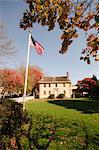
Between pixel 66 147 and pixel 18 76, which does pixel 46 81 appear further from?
pixel 66 147

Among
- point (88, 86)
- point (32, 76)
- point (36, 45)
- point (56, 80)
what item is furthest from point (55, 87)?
point (36, 45)

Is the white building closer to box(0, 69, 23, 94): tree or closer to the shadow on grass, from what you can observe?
box(0, 69, 23, 94): tree

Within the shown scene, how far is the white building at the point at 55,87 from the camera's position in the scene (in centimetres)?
8082

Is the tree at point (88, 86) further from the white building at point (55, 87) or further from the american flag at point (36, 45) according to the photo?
the american flag at point (36, 45)

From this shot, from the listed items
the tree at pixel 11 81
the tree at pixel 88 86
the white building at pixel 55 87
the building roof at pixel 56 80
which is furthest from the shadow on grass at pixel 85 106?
the building roof at pixel 56 80

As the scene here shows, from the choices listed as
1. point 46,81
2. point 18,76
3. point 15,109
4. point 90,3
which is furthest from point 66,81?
point 90,3

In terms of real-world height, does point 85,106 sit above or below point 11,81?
below

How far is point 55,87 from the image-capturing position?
271 feet

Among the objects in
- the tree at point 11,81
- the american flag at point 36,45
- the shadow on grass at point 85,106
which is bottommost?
the shadow on grass at point 85,106

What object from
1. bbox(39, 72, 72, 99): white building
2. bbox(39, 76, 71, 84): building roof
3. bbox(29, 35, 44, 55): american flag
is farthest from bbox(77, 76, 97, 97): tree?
bbox(29, 35, 44, 55): american flag

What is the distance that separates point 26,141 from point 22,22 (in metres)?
5.07

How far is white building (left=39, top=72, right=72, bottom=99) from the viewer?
80825mm

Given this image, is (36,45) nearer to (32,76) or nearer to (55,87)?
(55,87)

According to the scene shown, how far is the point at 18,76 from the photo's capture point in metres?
83.2
